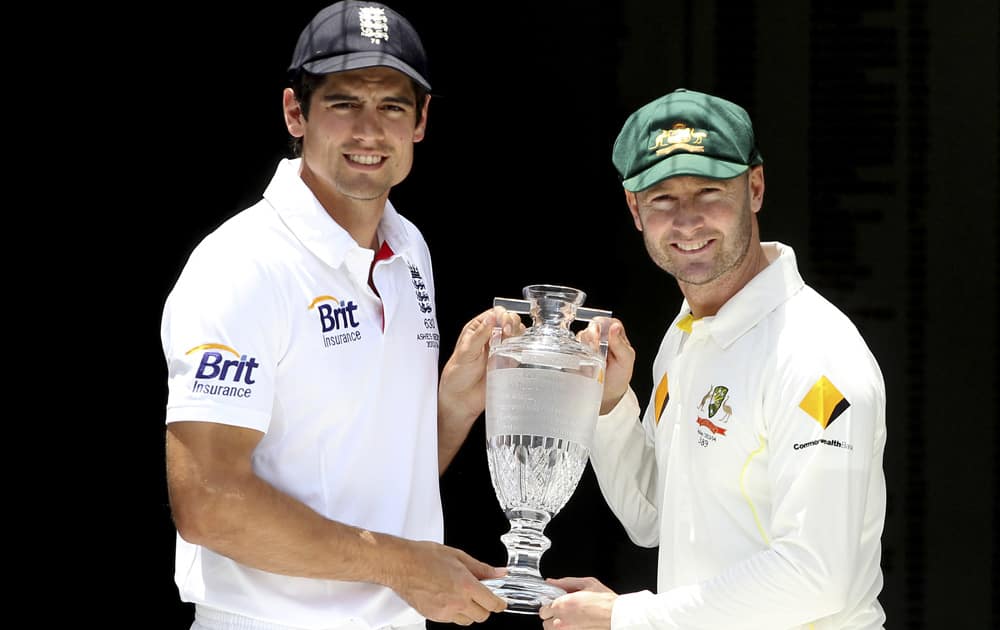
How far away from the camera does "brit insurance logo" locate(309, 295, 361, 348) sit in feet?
9.18

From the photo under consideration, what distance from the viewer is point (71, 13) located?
4.14 meters

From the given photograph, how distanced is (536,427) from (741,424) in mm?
408

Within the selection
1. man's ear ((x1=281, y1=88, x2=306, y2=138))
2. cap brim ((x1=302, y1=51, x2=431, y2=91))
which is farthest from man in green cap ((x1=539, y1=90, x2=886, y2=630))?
man's ear ((x1=281, y1=88, x2=306, y2=138))

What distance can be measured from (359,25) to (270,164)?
1.46 metres

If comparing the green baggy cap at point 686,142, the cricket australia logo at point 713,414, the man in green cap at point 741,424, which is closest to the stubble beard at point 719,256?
the man in green cap at point 741,424

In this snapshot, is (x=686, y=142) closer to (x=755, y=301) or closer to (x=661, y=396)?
(x=755, y=301)

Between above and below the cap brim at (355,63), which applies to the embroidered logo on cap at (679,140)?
below

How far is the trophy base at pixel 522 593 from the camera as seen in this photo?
2844 mm

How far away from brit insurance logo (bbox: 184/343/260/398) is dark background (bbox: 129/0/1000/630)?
64.8 inches

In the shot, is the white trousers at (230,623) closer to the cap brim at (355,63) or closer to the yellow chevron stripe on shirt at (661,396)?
the yellow chevron stripe on shirt at (661,396)

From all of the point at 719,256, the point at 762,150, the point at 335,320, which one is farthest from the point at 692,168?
the point at 762,150

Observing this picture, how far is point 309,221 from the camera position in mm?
2855

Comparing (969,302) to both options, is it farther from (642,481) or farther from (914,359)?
(642,481)

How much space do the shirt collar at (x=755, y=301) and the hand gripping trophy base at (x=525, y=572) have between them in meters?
0.51
